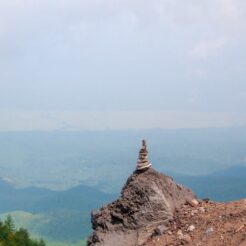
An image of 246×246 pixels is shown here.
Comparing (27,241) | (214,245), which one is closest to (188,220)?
(214,245)

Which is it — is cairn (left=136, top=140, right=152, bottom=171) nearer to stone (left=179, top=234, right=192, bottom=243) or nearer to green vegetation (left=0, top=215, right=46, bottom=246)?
stone (left=179, top=234, right=192, bottom=243)

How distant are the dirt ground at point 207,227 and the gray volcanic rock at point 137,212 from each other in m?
0.23

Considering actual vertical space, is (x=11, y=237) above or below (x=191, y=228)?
below

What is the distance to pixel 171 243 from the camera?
9477mm

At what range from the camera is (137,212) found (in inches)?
403

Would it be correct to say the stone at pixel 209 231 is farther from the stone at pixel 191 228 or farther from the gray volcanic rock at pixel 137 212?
the gray volcanic rock at pixel 137 212

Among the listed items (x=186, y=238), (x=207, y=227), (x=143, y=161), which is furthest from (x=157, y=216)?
(x=143, y=161)

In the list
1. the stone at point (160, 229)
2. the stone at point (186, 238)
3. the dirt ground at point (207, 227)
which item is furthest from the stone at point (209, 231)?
the stone at point (160, 229)

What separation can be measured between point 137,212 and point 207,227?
4.41 feet

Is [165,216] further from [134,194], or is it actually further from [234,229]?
[234,229]

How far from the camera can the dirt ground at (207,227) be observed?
29.9ft

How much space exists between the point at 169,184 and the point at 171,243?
1517 mm

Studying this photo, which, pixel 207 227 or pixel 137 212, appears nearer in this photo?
pixel 207 227

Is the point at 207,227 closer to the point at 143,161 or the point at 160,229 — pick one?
the point at 160,229
